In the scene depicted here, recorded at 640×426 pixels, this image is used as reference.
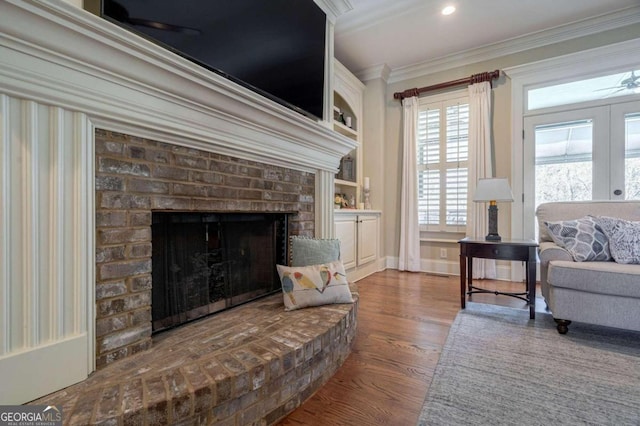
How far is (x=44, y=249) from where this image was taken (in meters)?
0.97

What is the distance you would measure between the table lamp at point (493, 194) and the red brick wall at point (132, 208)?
2.26 m

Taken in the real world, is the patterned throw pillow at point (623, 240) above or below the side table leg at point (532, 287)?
above

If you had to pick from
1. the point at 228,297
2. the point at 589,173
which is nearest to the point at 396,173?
the point at 589,173

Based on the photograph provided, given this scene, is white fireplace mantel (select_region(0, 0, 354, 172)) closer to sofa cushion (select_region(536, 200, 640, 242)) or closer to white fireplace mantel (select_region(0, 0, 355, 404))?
white fireplace mantel (select_region(0, 0, 355, 404))

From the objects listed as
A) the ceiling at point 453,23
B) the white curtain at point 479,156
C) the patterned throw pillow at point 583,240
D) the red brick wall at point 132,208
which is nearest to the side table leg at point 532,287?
the patterned throw pillow at point 583,240

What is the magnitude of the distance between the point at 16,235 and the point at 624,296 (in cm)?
292

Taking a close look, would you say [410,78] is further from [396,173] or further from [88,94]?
[88,94]

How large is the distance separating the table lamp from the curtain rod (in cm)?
155

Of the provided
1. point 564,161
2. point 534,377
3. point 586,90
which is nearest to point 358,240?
point 534,377

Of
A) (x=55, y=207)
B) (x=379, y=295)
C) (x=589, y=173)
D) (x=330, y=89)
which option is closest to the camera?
(x=55, y=207)

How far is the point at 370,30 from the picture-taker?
314 centimetres

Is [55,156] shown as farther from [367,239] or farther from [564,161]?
[564,161]

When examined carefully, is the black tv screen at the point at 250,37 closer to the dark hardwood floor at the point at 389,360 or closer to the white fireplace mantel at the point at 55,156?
the white fireplace mantel at the point at 55,156

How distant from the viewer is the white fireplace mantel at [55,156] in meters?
0.88
